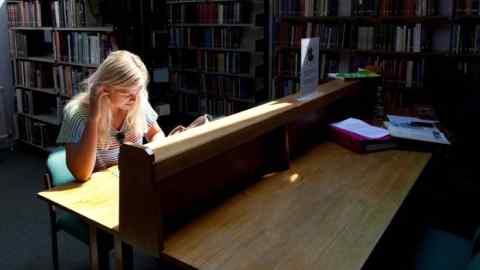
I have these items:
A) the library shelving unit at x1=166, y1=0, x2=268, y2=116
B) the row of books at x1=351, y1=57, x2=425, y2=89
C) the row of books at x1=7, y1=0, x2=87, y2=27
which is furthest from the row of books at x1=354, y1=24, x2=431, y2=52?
the row of books at x1=7, y1=0, x2=87, y2=27

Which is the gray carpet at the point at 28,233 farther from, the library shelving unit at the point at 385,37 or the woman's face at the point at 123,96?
the library shelving unit at the point at 385,37

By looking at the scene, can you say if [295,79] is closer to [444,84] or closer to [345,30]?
[345,30]

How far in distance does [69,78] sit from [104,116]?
2.57 meters

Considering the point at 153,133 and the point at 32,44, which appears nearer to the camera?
the point at 153,133

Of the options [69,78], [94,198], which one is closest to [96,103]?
[94,198]

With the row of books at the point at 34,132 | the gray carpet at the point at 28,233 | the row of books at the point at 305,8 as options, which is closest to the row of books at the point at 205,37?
the row of books at the point at 305,8

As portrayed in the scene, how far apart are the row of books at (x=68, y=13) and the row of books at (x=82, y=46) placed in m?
0.09

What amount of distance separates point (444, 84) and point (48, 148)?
3.78 m

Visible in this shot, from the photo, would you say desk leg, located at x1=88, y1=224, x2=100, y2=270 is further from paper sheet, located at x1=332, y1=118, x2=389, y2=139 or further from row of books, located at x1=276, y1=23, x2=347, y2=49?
row of books, located at x1=276, y1=23, x2=347, y2=49

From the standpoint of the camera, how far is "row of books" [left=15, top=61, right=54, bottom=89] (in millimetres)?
4625

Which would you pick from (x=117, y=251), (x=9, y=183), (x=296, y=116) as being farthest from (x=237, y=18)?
(x=117, y=251)

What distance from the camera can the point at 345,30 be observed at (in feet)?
13.5

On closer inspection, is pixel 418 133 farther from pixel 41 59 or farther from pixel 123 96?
pixel 41 59

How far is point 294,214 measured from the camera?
1415 mm
